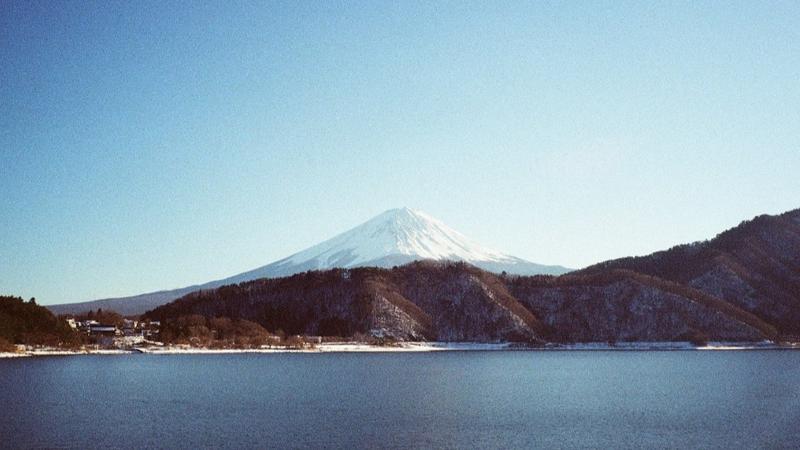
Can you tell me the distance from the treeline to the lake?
52060mm

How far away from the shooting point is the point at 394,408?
75312 mm

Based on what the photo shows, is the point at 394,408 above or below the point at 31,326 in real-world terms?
below

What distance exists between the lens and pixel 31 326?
18262 centimetres

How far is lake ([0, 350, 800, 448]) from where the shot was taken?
56625mm

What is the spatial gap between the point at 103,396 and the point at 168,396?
6.46 m

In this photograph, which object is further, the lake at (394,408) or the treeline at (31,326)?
the treeline at (31,326)

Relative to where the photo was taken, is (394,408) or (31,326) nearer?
(394,408)

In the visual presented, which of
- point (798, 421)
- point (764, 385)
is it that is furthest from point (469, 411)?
point (764, 385)

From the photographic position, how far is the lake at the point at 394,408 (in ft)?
186

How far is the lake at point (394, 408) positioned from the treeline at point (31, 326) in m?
52.1

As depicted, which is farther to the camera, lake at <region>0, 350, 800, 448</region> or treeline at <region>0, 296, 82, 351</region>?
treeline at <region>0, 296, 82, 351</region>

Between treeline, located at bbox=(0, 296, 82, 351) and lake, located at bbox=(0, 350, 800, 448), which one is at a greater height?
treeline, located at bbox=(0, 296, 82, 351)

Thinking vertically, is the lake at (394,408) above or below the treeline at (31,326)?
below

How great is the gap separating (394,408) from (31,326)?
135791 mm
